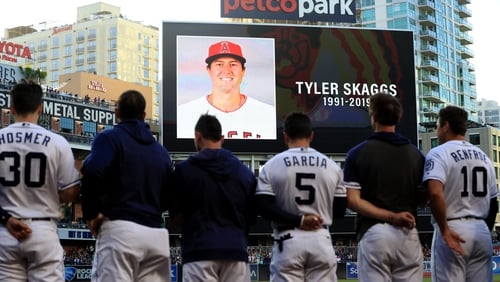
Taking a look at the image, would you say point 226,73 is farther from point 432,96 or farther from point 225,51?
point 432,96

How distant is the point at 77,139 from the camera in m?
59.6

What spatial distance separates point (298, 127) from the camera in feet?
19.7

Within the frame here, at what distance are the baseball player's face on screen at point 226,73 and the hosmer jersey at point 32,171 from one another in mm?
37359

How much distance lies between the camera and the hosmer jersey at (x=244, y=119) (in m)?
42.0

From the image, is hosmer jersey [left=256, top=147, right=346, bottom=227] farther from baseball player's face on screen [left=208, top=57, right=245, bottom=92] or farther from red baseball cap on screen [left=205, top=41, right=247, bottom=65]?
red baseball cap on screen [left=205, top=41, right=247, bottom=65]

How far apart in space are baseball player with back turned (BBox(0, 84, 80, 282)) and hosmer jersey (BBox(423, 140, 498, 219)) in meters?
2.69

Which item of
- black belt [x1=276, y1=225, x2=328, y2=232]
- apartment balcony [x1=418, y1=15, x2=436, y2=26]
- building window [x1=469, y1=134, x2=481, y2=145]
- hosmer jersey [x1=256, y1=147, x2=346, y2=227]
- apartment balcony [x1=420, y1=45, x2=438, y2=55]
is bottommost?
black belt [x1=276, y1=225, x2=328, y2=232]

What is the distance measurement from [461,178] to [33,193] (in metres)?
3.16

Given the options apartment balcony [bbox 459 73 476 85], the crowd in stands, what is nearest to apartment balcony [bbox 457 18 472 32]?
apartment balcony [bbox 459 73 476 85]

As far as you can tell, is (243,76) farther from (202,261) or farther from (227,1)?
(202,261)

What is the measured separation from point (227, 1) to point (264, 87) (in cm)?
757

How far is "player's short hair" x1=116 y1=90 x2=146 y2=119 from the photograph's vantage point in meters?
5.87

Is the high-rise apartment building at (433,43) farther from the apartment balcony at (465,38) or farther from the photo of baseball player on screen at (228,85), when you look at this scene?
the photo of baseball player on screen at (228,85)

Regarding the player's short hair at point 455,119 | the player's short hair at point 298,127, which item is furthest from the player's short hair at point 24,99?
the player's short hair at point 455,119
